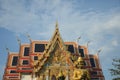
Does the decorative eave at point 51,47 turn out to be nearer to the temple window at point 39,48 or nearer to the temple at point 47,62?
the temple at point 47,62

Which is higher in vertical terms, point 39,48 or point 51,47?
point 39,48

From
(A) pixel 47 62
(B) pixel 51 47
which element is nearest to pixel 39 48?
(B) pixel 51 47

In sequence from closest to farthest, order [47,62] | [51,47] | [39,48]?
[47,62] < [51,47] < [39,48]

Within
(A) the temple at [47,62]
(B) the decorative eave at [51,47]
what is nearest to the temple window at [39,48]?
(A) the temple at [47,62]

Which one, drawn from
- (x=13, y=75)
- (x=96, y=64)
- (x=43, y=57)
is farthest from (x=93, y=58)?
(x=13, y=75)

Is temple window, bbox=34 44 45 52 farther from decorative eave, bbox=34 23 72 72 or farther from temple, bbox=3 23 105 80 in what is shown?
decorative eave, bbox=34 23 72 72

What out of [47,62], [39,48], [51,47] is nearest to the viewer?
[47,62]

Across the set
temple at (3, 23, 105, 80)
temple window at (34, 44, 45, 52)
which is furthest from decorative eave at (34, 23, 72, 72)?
temple window at (34, 44, 45, 52)

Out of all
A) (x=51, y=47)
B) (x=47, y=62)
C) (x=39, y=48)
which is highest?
(x=39, y=48)

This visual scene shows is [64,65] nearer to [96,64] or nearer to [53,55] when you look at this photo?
[53,55]

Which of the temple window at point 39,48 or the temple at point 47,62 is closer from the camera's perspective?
the temple at point 47,62

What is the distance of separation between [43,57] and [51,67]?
155cm

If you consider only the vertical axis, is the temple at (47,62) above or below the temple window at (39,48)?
below

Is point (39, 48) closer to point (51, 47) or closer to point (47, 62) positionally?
point (51, 47)
